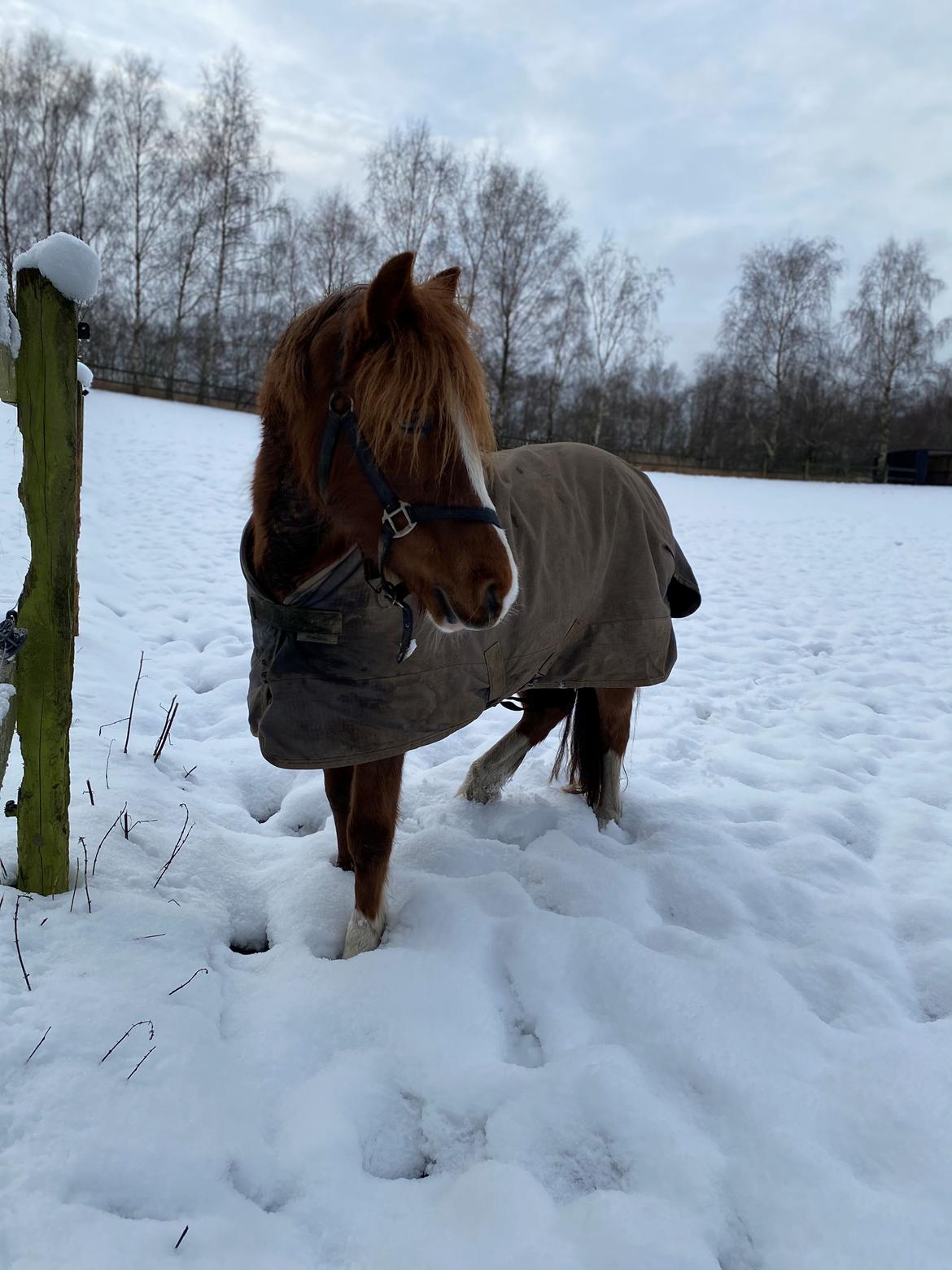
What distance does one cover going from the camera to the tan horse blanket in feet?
6.02

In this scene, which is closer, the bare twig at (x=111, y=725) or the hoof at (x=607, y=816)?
the hoof at (x=607, y=816)

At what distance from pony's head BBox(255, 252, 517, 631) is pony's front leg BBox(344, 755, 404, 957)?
23.4 inches

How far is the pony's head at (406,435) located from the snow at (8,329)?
0.58 meters

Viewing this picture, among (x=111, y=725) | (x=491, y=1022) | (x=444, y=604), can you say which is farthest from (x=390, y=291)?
(x=111, y=725)

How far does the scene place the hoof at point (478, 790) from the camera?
2834 mm

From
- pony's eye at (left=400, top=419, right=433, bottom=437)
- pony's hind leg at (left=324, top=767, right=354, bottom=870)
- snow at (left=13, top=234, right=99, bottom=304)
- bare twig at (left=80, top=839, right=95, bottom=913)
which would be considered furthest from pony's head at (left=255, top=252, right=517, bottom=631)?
bare twig at (left=80, top=839, right=95, bottom=913)

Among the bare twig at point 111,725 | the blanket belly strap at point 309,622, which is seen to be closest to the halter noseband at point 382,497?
the blanket belly strap at point 309,622

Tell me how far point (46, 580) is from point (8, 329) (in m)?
0.56

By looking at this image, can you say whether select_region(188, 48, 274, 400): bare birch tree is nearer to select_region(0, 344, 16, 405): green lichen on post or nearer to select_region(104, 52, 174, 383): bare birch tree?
select_region(104, 52, 174, 383): bare birch tree

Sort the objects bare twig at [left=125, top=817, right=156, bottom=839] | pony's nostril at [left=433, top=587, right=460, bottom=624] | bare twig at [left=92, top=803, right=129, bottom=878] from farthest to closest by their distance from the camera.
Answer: bare twig at [left=125, top=817, right=156, bottom=839], bare twig at [left=92, top=803, right=129, bottom=878], pony's nostril at [left=433, top=587, right=460, bottom=624]

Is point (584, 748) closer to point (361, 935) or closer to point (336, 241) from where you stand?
point (361, 935)

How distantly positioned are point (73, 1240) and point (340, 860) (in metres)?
1.25

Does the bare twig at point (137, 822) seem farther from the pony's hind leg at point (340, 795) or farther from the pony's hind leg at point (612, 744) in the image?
the pony's hind leg at point (612, 744)

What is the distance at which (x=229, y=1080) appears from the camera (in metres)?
1.49
